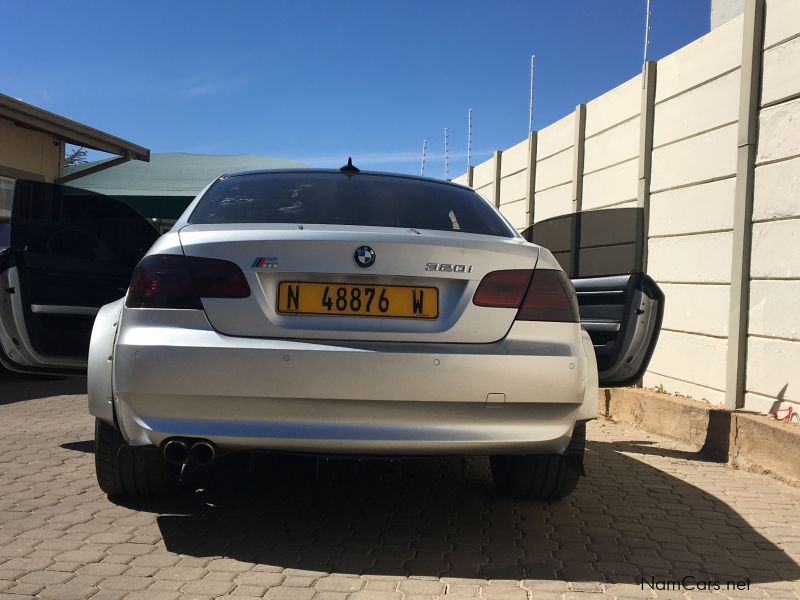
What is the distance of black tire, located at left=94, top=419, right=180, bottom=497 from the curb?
10.5 ft

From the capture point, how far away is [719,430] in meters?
5.59

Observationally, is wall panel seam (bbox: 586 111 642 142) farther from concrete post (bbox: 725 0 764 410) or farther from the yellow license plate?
the yellow license plate

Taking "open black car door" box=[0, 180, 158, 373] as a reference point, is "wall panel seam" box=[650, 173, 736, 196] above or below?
above

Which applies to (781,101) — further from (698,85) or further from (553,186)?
(553,186)

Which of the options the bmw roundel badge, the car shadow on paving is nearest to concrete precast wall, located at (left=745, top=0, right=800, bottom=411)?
the car shadow on paving

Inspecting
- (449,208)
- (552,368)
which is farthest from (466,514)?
(449,208)

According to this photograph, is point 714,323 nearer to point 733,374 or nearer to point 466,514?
point 733,374

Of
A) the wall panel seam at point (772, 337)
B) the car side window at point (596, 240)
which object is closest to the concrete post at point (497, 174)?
the car side window at point (596, 240)

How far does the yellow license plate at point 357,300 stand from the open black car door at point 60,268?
1.83m

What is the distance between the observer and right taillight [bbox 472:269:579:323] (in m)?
3.17

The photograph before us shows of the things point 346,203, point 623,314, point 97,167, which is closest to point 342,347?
point 346,203

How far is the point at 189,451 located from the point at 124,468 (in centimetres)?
87

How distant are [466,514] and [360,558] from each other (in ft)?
2.89

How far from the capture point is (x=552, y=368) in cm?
315
